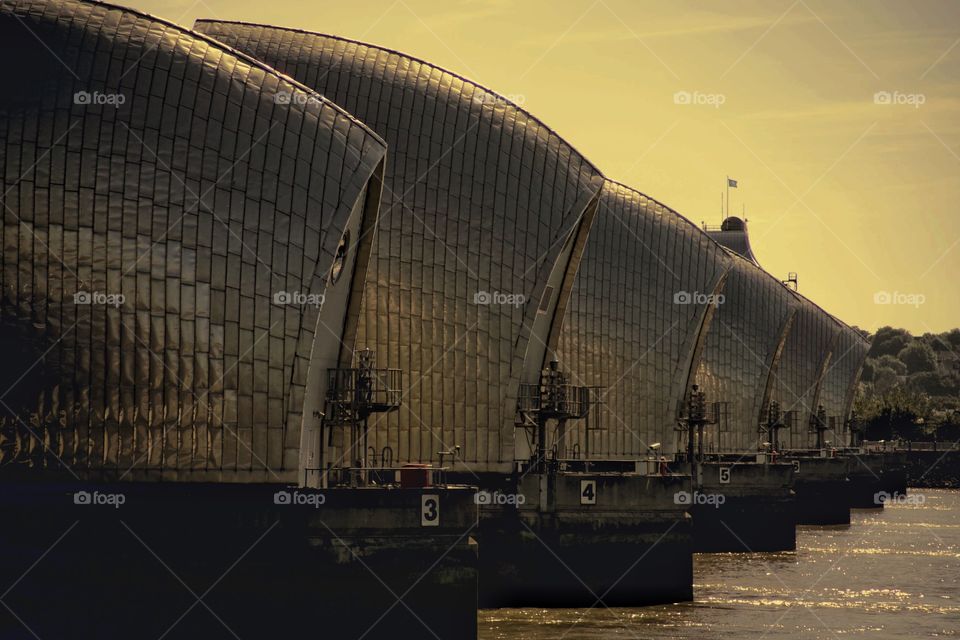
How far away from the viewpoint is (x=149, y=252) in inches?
1948

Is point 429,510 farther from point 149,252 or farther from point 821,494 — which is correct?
point 821,494

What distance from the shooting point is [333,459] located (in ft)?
185

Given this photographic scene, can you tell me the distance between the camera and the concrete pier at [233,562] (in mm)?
45906

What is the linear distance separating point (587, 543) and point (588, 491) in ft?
6.45

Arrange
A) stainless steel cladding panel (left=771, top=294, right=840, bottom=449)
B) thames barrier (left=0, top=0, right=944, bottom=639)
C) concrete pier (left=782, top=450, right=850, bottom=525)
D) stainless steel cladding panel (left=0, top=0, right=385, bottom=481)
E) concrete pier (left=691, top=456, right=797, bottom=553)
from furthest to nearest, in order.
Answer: stainless steel cladding panel (left=771, top=294, right=840, bottom=449) → concrete pier (left=782, top=450, right=850, bottom=525) → concrete pier (left=691, top=456, right=797, bottom=553) → stainless steel cladding panel (left=0, top=0, right=385, bottom=481) → thames barrier (left=0, top=0, right=944, bottom=639)

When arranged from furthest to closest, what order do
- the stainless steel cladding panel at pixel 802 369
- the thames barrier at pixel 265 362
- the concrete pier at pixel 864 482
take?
the concrete pier at pixel 864 482 < the stainless steel cladding panel at pixel 802 369 < the thames barrier at pixel 265 362

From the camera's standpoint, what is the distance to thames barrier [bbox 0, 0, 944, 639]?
47.1 m

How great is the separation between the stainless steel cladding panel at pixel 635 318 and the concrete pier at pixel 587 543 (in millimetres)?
12347

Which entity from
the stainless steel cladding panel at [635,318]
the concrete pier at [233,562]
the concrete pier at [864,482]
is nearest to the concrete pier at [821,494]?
the concrete pier at [864,482]

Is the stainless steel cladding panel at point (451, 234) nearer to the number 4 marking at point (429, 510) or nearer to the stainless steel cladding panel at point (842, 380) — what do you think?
the number 4 marking at point (429, 510)

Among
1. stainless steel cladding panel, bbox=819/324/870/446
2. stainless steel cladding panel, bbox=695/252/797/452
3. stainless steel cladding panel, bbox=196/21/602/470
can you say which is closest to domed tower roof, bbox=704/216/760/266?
stainless steel cladding panel, bbox=819/324/870/446

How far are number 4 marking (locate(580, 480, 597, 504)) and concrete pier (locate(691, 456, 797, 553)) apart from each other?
84.9ft

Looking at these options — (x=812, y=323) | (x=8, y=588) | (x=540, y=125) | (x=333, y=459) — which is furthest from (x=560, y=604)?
(x=812, y=323)

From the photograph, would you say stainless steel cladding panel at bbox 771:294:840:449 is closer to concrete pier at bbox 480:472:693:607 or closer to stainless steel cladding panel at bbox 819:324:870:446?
stainless steel cladding panel at bbox 819:324:870:446
